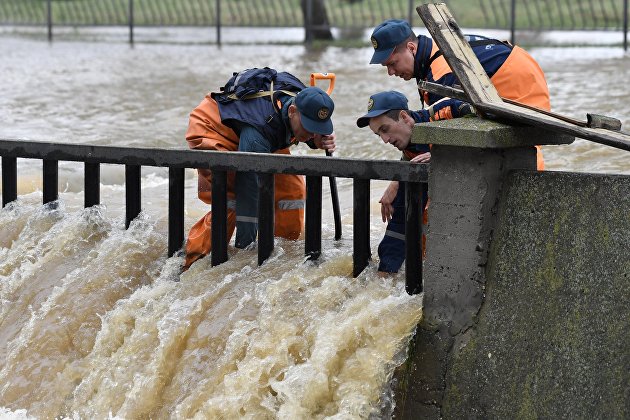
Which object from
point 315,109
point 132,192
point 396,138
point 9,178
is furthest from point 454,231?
point 9,178

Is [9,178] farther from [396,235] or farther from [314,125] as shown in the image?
[396,235]

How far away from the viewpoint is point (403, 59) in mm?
6227

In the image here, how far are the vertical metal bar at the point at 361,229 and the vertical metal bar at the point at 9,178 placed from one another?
A: 8.43 feet

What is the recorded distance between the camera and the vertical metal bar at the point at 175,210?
6875 millimetres

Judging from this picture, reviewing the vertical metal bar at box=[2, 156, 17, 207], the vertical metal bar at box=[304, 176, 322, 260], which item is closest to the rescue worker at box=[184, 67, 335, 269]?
the vertical metal bar at box=[304, 176, 322, 260]

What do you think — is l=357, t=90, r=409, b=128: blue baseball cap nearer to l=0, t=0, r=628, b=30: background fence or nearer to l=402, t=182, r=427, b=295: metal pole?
l=402, t=182, r=427, b=295: metal pole

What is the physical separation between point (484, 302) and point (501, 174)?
597 mm

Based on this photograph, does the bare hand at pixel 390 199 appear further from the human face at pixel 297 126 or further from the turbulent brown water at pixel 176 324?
the human face at pixel 297 126

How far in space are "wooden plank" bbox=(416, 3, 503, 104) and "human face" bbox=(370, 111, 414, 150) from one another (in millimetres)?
465

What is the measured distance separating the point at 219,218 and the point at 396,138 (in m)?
1.23

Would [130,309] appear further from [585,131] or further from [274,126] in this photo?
[585,131]

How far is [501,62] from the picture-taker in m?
6.10

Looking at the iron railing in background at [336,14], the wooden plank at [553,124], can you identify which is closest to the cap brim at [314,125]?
the wooden plank at [553,124]

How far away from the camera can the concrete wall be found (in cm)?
515
